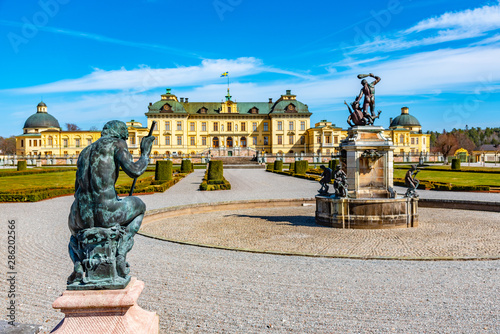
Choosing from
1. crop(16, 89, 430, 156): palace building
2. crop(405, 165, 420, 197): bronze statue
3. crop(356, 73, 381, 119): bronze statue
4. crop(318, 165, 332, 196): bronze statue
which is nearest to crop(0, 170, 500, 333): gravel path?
crop(405, 165, 420, 197): bronze statue

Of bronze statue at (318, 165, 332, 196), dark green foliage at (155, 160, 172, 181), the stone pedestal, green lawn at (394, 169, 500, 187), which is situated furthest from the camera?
dark green foliage at (155, 160, 172, 181)

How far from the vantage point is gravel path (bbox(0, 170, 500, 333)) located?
446cm

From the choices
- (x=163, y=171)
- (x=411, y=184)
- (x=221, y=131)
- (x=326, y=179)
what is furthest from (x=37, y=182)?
(x=221, y=131)

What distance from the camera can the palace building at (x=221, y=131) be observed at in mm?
71750

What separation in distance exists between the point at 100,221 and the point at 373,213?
809cm

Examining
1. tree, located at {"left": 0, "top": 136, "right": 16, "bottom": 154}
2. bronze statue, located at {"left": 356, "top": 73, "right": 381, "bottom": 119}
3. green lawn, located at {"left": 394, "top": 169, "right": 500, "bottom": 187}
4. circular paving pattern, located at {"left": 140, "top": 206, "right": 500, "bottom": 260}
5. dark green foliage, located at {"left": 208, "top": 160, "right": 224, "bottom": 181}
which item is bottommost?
circular paving pattern, located at {"left": 140, "top": 206, "right": 500, "bottom": 260}

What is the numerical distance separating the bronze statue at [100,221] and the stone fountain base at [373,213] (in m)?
→ 7.59

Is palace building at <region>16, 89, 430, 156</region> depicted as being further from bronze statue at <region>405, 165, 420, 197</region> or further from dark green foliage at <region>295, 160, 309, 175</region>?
bronze statue at <region>405, 165, 420, 197</region>

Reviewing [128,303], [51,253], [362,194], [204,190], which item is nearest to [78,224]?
[128,303]

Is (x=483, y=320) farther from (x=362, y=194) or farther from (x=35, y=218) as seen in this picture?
(x=35, y=218)

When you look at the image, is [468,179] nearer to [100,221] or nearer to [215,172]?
[215,172]

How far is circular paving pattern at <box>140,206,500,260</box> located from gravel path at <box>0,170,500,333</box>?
27.7 inches

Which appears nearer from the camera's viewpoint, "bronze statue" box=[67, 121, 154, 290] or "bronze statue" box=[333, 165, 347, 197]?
"bronze statue" box=[67, 121, 154, 290]

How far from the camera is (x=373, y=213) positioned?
1023 cm
